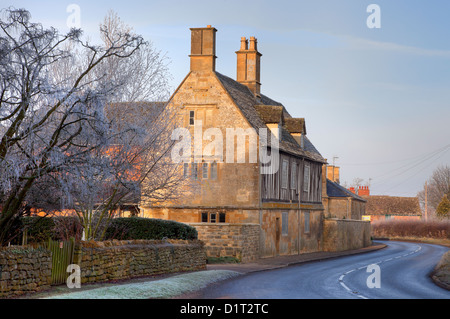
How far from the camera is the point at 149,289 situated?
53.1ft

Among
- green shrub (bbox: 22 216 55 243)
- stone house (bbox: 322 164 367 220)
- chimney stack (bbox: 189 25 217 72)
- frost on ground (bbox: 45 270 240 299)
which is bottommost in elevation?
frost on ground (bbox: 45 270 240 299)

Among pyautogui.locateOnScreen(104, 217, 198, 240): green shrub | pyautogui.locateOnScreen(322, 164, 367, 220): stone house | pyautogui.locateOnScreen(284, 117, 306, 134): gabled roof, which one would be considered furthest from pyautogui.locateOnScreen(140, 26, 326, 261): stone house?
pyautogui.locateOnScreen(322, 164, 367, 220): stone house

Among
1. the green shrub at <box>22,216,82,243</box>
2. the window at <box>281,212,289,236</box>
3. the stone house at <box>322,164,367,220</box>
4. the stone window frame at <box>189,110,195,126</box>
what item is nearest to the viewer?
the green shrub at <box>22,216,82,243</box>

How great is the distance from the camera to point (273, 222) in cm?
3541

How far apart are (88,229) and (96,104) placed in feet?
28.1

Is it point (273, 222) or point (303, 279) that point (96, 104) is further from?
point (273, 222)

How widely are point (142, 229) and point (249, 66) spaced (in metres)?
20.9

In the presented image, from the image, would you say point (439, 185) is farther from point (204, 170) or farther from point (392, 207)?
point (204, 170)

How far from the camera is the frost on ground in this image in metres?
14.5

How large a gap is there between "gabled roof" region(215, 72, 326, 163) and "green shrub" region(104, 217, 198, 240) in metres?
10.8

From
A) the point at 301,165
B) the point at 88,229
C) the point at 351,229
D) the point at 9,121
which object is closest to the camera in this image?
the point at 9,121

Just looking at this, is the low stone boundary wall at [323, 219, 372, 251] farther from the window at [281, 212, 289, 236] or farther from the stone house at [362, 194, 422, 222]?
the stone house at [362, 194, 422, 222]

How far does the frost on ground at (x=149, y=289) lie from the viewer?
1449cm
